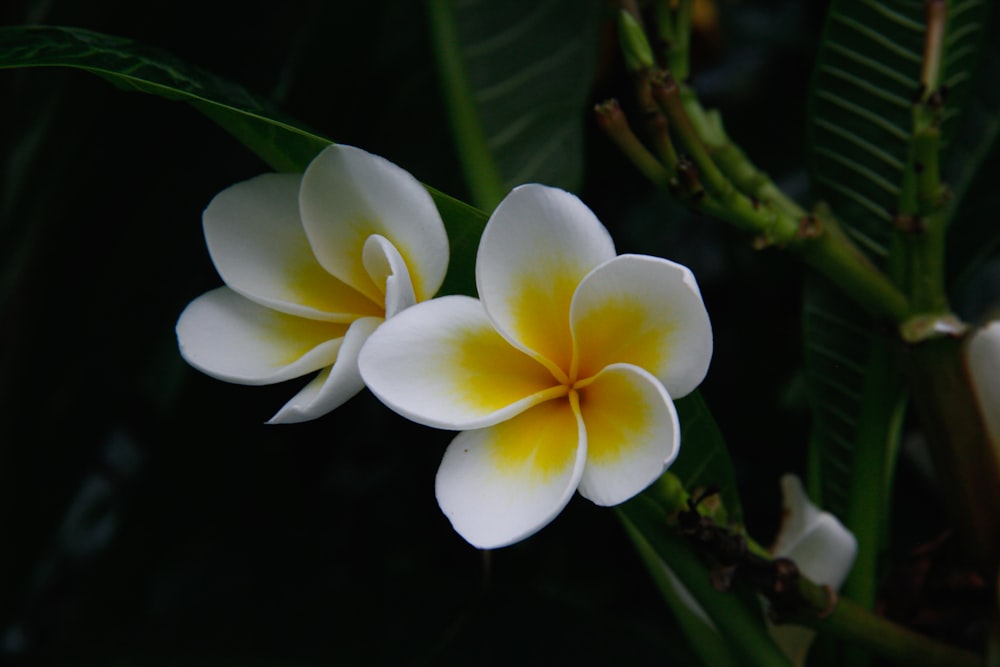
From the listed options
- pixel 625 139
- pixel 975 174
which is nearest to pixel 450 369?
pixel 625 139

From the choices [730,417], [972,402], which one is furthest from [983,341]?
[730,417]

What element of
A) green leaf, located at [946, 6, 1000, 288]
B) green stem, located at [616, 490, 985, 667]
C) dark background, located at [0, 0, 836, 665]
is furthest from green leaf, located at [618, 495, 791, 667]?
green leaf, located at [946, 6, 1000, 288]

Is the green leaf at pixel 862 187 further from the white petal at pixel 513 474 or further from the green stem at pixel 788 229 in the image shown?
the white petal at pixel 513 474

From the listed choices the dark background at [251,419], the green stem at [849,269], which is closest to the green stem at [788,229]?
the green stem at [849,269]

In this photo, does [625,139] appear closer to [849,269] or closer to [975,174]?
[849,269]

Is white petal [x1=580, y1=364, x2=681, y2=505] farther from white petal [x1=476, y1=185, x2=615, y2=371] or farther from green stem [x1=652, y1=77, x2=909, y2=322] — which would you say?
green stem [x1=652, y1=77, x2=909, y2=322]

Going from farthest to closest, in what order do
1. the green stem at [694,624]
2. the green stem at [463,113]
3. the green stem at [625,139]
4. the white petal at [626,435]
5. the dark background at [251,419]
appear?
the dark background at [251,419]
the green stem at [463,113]
the green stem at [694,624]
the green stem at [625,139]
the white petal at [626,435]

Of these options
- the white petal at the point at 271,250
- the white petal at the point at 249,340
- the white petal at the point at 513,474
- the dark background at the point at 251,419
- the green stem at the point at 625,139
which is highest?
the green stem at the point at 625,139
